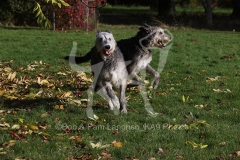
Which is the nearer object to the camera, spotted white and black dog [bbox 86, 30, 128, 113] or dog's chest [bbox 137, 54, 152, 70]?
spotted white and black dog [bbox 86, 30, 128, 113]

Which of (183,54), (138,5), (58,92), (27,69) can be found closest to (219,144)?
(58,92)

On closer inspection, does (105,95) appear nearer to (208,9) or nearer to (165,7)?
(208,9)

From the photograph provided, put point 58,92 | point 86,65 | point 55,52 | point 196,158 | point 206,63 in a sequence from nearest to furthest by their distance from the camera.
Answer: point 196,158, point 58,92, point 86,65, point 206,63, point 55,52

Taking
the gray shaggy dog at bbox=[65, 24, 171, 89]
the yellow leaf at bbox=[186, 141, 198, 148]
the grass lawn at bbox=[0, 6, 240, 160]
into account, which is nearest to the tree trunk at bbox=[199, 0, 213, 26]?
the grass lawn at bbox=[0, 6, 240, 160]

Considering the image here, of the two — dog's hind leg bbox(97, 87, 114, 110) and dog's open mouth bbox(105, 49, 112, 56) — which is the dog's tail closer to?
dog's hind leg bbox(97, 87, 114, 110)

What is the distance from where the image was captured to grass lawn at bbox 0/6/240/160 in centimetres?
669

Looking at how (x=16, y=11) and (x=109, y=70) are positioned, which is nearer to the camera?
(x=109, y=70)

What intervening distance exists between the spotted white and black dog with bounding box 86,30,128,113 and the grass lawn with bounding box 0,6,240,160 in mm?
262

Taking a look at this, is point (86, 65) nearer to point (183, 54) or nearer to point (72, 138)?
point (183, 54)

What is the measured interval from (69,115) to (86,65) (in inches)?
229

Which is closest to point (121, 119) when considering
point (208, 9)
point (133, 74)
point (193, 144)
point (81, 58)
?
point (193, 144)

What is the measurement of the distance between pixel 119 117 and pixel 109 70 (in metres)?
0.98

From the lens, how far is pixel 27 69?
1305 centimetres

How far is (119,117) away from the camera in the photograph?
8.38 meters
